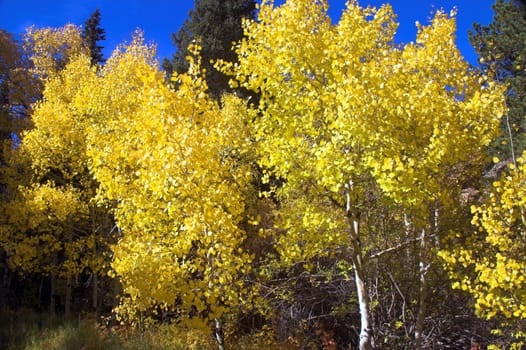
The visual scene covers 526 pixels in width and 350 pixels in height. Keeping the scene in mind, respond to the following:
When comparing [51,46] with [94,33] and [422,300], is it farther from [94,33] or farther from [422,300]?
[422,300]

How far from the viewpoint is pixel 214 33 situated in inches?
758

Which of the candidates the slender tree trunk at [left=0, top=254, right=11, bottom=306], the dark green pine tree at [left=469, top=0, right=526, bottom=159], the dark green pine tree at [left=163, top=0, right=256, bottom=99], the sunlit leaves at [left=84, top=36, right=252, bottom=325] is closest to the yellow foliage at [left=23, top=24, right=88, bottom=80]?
the dark green pine tree at [left=163, top=0, right=256, bottom=99]

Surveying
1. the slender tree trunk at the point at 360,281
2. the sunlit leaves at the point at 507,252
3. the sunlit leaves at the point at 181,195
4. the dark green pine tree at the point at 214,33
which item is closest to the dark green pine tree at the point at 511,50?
the sunlit leaves at the point at 507,252

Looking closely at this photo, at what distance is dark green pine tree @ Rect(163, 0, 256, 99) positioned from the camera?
734 inches

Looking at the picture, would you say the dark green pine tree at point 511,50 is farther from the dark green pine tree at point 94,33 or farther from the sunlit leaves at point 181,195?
the dark green pine tree at point 94,33

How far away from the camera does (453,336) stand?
8.42 metres

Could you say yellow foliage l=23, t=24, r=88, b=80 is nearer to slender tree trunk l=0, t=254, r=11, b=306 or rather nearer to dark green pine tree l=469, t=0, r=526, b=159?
slender tree trunk l=0, t=254, r=11, b=306

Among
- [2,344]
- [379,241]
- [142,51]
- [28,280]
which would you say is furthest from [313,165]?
[28,280]

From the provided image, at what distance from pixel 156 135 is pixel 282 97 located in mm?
1868

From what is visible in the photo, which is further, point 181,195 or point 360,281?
point 360,281

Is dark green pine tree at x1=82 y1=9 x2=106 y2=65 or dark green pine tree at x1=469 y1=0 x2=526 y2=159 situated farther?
dark green pine tree at x1=82 y1=9 x2=106 y2=65

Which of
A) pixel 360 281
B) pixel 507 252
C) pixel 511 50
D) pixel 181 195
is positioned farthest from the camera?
pixel 511 50

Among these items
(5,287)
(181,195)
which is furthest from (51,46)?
(181,195)

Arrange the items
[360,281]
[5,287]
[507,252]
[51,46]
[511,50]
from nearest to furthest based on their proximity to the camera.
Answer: [507,252] → [360,281] → [5,287] → [511,50] → [51,46]
